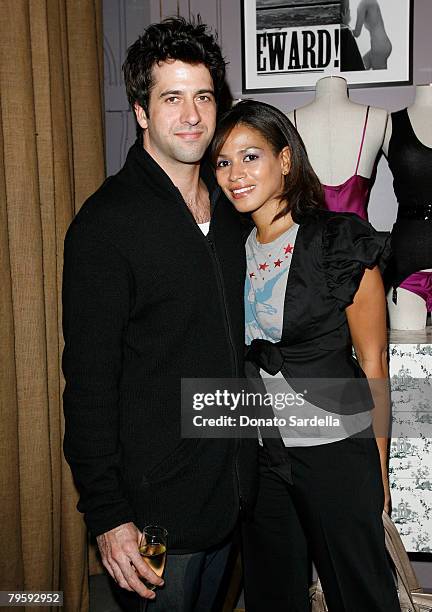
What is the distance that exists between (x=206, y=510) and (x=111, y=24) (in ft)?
7.05

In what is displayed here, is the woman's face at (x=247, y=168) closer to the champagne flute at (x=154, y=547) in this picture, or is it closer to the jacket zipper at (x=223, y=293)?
the jacket zipper at (x=223, y=293)

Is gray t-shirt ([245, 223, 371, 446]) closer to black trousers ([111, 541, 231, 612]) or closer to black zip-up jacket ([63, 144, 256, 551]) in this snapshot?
black zip-up jacket ([63, 144, 256, 551])

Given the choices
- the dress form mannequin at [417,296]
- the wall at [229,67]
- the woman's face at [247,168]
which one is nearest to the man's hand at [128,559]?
the woman's face at [247,168]

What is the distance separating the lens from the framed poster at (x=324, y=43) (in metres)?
2.48

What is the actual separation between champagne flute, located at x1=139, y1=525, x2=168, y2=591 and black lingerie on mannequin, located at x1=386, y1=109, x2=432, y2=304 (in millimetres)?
1340

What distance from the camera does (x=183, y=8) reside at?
2623 millimetres

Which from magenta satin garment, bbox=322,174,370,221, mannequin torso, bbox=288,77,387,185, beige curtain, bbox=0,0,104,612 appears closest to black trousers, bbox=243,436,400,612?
beige curtain, bbox=0,0,104,612

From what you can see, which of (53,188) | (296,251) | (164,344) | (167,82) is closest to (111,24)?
(53,188)

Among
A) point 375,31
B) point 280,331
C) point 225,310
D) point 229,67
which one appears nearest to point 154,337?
point 225,310

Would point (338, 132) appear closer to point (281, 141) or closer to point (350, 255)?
point (281, 141)

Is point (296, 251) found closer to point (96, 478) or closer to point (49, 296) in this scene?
point (96, 478)

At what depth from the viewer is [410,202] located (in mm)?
2279

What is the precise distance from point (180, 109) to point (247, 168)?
0.23m

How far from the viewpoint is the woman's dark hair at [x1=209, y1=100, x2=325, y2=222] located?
61.9 inches
